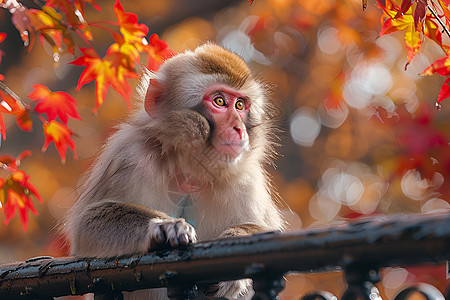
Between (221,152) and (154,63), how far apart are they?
82 cm

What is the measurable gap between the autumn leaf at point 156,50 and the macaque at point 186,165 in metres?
0.07

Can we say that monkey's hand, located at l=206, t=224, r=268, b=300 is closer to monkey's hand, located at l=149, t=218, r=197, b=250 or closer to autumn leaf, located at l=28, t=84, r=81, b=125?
monkey's hand, located at l=149, t=218, r=197, b=250

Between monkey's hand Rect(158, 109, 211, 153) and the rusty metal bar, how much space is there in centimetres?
99

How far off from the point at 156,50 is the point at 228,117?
58 cm

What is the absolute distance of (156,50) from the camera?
302 cm

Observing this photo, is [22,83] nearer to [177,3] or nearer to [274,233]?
[177,3]

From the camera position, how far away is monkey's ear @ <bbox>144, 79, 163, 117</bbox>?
2.90 m

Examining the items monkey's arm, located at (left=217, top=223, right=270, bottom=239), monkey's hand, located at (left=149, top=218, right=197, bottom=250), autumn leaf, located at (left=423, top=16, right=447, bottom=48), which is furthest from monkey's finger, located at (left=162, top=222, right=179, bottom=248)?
autumn leaf, located at (left=423, top=16, right=447, bottom=48)

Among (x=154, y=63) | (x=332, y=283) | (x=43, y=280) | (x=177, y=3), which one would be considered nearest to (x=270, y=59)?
(x=177, y=3)

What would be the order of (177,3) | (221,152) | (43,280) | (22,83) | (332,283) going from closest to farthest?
(43,280), (221,152), (177,3), (22,83), (332,283)

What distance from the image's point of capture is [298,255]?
1152 millimetres

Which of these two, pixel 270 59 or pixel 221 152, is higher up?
pixel 270 59

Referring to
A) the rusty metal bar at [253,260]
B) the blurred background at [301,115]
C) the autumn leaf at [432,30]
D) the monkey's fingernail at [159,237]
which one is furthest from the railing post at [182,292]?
the blurred background at [301,115]

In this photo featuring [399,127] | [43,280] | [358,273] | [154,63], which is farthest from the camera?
[399,127]
